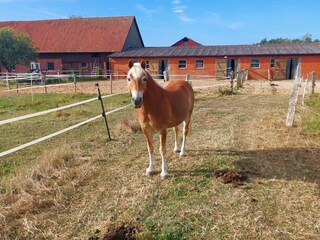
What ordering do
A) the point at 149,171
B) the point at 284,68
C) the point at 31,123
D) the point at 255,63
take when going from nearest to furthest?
the point at 149,171 < the point at 31,123 < the point at 284,68 < the point at 255,63

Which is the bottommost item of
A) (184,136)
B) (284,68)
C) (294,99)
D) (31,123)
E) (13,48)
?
(31,123)

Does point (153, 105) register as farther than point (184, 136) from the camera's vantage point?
No

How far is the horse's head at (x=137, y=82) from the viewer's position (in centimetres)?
353

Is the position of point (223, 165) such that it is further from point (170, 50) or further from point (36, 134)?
point (170, 50)

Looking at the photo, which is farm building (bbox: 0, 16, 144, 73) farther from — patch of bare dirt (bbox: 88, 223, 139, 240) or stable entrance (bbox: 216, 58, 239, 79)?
patch of bare dirt (bbox: 88, 223, 139, 240)

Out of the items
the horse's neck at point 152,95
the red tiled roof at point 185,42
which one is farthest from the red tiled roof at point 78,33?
the horse's neck at point 152,95

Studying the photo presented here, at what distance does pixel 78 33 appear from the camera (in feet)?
117

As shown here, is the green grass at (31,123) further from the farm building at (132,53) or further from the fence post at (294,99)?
the farm building at (132,53)

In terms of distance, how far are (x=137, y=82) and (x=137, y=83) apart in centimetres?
1

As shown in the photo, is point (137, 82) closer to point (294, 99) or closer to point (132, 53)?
point (294, 99)

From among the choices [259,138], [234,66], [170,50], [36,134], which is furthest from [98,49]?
[259,138]

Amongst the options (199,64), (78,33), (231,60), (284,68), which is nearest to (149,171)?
(199,64)

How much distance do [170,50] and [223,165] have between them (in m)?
27.8

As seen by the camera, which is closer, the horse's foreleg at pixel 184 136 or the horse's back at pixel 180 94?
the horse's back at pixel 180 94
